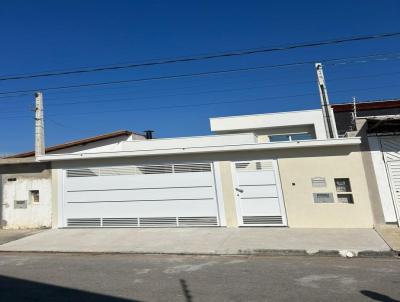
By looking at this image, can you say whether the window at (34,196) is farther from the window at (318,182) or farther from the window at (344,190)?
the window at (344,190)

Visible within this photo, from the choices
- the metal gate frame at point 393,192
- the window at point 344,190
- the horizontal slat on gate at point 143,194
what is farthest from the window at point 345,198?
the horizontal slat on gate at point 143,194

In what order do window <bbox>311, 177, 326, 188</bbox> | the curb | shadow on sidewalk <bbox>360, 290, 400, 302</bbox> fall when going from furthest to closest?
window <bbox>311, 177, 326, 188</bbox> → the curb → shadow on sidewalk <bbox>360, 290, 400, 302</bbox>

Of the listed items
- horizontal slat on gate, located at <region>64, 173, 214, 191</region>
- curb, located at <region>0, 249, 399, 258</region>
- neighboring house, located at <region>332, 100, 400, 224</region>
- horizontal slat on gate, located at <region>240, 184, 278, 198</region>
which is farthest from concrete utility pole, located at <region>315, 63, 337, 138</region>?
curb, located at <region>0, 249, 399, 258</region>

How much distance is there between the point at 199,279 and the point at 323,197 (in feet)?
19.7

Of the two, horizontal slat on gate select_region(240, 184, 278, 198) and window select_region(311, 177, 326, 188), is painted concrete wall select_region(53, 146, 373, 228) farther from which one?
horizontal slat on gate select_region(240, 184, 278, 198)

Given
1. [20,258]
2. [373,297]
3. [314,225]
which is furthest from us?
[314,225]

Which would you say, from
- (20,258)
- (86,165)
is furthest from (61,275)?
(86,165)

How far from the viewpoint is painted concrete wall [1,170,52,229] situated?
12.5m

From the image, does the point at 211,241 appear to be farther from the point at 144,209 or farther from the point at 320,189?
the point at 320,189

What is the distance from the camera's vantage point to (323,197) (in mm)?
10617

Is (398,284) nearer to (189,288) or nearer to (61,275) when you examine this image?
(189,288)

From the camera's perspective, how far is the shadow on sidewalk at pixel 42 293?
5230 millimetres

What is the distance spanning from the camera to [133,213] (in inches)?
471

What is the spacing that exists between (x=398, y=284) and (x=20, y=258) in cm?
810
